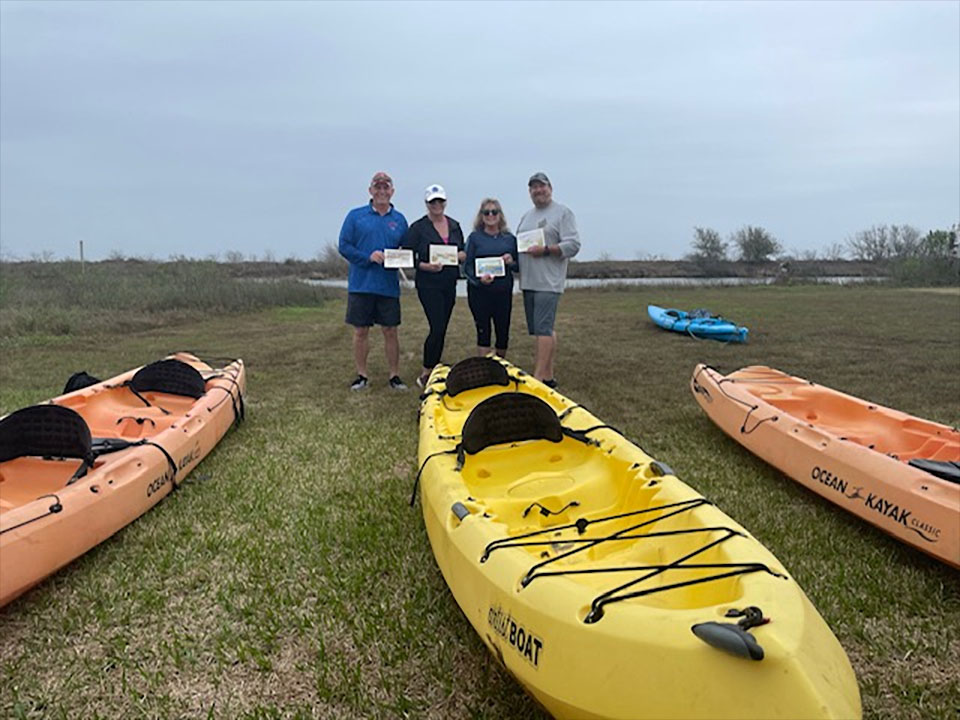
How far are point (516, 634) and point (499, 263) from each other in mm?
4294

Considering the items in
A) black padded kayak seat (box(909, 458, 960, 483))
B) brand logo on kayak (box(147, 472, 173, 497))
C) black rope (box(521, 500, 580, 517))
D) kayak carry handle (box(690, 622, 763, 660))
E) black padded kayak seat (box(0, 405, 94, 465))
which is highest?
black padded kayak seat (box(0, 405, 94, 465))

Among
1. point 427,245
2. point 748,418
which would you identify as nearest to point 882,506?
point 748,418

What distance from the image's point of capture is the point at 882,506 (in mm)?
3162

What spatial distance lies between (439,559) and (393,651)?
0.41 metres

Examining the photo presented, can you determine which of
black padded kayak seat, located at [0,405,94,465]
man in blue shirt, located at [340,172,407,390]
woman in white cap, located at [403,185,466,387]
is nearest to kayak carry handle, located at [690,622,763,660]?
black padded kayak seat, located at [0,405,94,465]

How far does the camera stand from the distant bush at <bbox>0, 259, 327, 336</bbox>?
37.3 feet

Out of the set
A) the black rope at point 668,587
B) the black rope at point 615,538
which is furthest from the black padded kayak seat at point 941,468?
the black rope at point 668,587

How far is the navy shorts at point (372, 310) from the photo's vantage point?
627 centimetres

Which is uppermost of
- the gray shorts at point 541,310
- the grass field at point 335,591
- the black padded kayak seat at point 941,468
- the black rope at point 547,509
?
the gray shorts at point 541,310

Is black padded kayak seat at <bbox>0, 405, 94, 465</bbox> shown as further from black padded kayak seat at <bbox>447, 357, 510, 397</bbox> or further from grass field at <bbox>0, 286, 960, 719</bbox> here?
black padded kayak seat at <bbox>447, 357, 510, 397</bbox>

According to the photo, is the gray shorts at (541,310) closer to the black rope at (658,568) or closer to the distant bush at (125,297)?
the black rope at (658,568)

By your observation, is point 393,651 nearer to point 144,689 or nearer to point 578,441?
point 144,689

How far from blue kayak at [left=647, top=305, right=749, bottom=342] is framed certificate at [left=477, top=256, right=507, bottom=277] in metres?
5.34

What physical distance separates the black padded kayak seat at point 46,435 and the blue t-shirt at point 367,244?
9.84 feet
